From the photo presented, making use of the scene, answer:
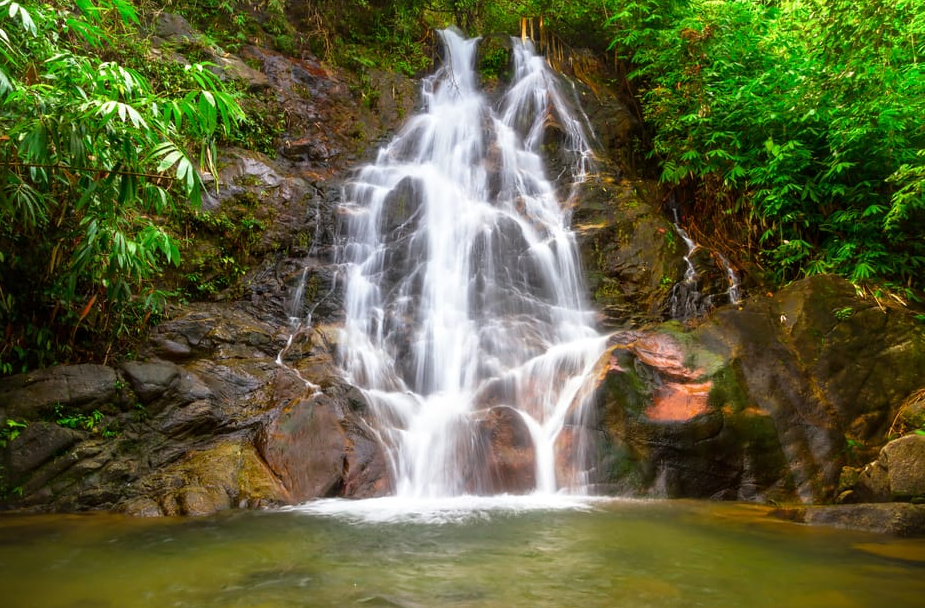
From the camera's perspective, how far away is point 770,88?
8484 mm

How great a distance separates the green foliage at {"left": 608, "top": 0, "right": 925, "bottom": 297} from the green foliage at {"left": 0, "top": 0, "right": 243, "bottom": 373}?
6.54m

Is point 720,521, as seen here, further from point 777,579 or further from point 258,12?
point 258,12

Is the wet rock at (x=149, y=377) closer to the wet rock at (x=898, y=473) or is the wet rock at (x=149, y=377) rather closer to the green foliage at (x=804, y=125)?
the wet rock at (x=898, y=473)

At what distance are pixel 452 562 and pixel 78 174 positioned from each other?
4.61m

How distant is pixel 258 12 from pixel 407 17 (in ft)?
11.7

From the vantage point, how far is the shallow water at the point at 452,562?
3.15 m

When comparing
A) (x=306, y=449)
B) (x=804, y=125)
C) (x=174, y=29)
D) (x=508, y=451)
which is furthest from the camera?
(x=174, y=29)

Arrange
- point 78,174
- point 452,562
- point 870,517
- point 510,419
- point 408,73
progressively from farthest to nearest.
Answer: point 408,73 < point 510,419 < point 78,174 < point 870,517 < point 452,562

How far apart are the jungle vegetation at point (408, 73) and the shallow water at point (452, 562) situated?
2.42 m

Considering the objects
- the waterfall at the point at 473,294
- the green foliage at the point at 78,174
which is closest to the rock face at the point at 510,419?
the waterfall at the point at 473,294

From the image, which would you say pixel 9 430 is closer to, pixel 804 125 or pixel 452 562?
pixel 452 562

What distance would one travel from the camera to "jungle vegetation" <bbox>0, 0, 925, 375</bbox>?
12.8 ft

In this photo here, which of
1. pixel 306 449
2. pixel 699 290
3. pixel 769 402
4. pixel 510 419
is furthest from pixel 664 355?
pixel 306 449

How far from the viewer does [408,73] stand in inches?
521
